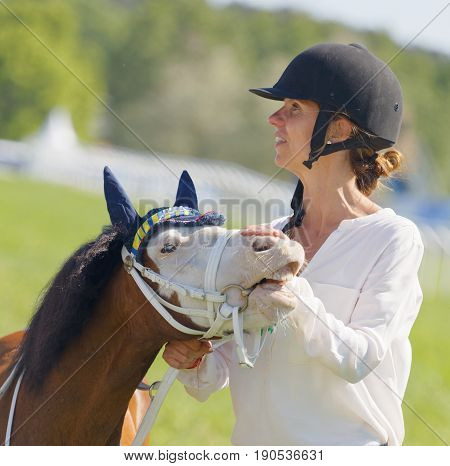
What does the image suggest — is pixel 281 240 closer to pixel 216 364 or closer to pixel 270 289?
pixel 270 289

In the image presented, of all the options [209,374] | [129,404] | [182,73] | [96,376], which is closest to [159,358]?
[129,404]

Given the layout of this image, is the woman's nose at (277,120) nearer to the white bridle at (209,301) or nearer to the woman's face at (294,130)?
the woman's face at (294,130)

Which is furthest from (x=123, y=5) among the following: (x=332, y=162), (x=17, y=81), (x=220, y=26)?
(x=332, y=162)

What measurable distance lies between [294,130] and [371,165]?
15.2 inches

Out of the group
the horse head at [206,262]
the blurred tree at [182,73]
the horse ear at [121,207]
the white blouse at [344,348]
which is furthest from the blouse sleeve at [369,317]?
the blurred tree at [182,73]

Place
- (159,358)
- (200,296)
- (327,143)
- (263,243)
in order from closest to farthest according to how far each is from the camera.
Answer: (263,243) → (200,296) → (327,143) → (159,358)

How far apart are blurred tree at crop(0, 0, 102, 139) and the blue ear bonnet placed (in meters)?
46.0

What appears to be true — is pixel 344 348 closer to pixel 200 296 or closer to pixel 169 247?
pixel 200 296

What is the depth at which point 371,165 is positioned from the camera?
12.0 feet

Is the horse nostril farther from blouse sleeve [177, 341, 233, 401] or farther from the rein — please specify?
blouse sleeve [177, 341, 233, 401]

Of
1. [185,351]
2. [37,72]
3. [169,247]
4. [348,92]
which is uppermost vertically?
[348,92]

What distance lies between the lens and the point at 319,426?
3277 millimetres

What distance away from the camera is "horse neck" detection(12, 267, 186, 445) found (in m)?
3.32

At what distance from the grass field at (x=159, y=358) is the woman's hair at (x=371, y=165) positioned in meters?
0.98
